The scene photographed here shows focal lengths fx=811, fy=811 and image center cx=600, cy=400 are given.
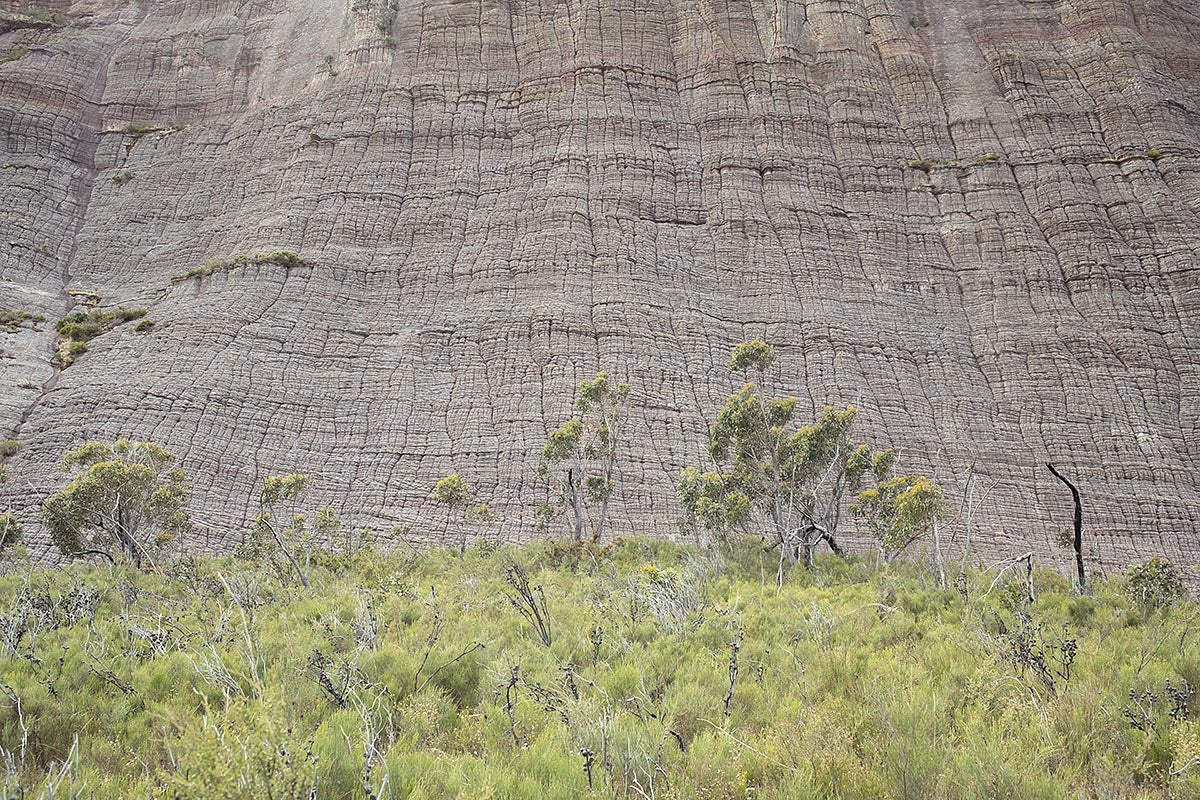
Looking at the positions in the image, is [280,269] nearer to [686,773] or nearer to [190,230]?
[190,230]

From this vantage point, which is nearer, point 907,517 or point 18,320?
point 907,517

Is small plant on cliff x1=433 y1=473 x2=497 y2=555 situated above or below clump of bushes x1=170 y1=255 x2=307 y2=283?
below

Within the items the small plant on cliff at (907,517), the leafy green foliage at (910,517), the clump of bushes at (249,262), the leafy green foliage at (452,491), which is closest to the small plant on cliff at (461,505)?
the leafy green foliage at (452,491)

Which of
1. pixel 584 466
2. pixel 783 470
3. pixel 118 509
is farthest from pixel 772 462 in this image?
pixel 118 509

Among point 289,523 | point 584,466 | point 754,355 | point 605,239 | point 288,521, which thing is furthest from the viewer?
point 605,239

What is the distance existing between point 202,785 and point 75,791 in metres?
1.20

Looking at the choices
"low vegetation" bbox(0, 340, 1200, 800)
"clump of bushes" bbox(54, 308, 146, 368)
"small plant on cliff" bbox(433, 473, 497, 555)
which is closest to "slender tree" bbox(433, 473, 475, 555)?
"small plant on cliff" bbox(433, 473, 497, 555)

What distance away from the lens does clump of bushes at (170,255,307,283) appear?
30562mm

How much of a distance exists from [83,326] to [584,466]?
19580 millimetres

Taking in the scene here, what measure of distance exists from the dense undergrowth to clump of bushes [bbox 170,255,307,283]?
23.7m

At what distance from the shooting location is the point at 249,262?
1204 inches

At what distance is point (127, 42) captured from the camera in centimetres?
4475

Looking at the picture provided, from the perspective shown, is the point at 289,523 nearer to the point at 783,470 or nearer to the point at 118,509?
the point at 118,509

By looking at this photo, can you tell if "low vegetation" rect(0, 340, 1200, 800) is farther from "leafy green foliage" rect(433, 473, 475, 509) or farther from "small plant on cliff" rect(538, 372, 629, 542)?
"leafy green foliage" rect(433, 473, 475, 509)
